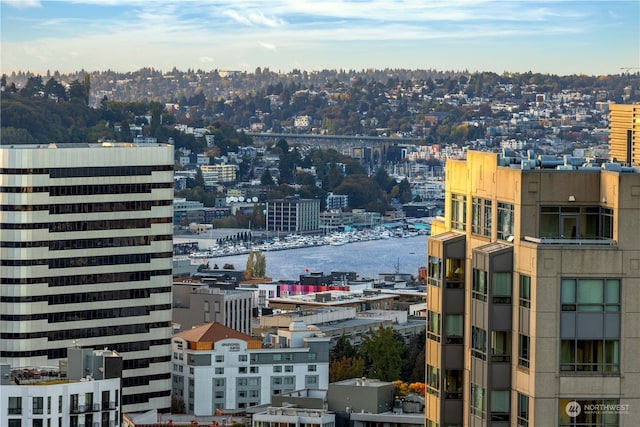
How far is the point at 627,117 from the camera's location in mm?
63812

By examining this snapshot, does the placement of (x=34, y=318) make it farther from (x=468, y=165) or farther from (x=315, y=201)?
(x=315, y=201)

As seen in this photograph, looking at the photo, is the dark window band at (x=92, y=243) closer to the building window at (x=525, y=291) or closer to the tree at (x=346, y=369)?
the tree at (x=346, y=369)

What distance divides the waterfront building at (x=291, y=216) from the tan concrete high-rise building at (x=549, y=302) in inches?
4383

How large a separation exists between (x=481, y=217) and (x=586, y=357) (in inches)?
40.4

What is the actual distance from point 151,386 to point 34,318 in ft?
7.65

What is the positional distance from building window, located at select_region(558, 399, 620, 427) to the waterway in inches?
3176

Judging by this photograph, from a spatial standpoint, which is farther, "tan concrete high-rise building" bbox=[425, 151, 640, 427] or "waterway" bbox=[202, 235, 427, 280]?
"waterway" bbox=[202, 235, 427, 280]

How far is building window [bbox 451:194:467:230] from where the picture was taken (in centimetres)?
1069

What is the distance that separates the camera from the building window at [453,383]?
34.1 feet

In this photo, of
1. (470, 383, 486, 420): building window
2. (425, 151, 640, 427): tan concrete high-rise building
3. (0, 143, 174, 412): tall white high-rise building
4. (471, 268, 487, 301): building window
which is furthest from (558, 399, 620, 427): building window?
(0, 143, 174, 412): tall white high-rise building

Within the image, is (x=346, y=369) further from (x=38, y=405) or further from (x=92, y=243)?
(x=38, y=405)

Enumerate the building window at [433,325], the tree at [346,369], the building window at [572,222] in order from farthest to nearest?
the tree at [346,369]
the building window at [433,325]
the building window at [572,222]

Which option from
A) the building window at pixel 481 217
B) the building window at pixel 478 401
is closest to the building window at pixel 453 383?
the building window at pixel 478 401

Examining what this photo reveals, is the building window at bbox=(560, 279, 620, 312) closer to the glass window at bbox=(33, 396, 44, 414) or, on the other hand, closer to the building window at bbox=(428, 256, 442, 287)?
the building window at bbox=(428, 256, 442, 287)
